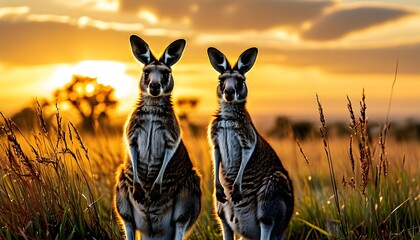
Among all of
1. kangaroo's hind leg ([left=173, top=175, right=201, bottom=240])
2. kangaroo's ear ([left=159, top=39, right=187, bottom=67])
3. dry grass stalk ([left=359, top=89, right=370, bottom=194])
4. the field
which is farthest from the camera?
kangaroo's ear ([left=159, top=39, right=187, bottom=67])

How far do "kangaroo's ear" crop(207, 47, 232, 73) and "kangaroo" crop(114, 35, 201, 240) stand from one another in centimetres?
27

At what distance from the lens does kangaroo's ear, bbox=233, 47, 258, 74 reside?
6371 millimetres

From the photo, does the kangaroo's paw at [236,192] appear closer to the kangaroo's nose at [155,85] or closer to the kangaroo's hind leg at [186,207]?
the kangaroo's hind leg at [186,207]

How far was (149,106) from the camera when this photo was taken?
6.22 meters

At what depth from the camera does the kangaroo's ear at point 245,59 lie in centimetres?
637

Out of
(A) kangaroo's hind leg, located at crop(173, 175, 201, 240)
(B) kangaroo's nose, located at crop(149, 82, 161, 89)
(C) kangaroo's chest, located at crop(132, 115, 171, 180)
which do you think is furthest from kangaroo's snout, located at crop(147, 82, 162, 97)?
(A) kangaroo's hind leg, located at crop(173, 175, 201, 240)

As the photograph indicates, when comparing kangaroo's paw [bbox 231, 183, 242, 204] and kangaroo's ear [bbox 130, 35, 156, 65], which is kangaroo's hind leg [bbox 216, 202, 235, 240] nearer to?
kangaroo's paw [bbox 231, 183, 242, 204]

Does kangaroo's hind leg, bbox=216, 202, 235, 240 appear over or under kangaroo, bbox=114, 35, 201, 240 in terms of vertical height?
under

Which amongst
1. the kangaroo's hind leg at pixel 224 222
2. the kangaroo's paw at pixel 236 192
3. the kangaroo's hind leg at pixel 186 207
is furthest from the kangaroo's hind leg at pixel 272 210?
the kangaroo's hind leg at pixel 186 207

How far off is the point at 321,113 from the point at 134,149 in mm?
1896

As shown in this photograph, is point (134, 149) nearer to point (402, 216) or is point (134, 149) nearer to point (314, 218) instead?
point (314, 218)

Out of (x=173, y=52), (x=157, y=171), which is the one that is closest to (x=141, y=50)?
(x=173, y=52)

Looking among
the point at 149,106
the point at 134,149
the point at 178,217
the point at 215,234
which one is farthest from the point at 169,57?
the point at 215,234

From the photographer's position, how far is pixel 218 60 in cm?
635
